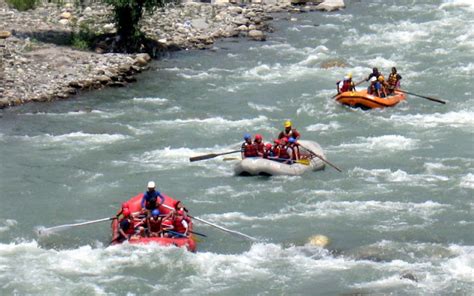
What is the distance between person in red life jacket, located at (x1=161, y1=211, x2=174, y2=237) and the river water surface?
617 millimetres

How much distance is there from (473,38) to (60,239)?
20656mm

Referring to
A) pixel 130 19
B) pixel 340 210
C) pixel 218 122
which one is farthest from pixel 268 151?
pixel 130 19

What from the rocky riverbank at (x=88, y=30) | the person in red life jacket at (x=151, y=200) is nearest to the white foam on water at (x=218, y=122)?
the rocky riverbank at (x=88, y=30)

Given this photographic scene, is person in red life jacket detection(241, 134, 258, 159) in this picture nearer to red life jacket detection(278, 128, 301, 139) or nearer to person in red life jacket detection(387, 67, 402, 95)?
red life jacket detection(278, 128, 301, 139)

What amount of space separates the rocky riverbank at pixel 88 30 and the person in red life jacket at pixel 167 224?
36.9ft

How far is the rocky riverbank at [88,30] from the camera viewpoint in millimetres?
31844

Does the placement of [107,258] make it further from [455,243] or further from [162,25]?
[162,25]

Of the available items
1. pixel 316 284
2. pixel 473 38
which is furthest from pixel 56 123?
pixel 473 38

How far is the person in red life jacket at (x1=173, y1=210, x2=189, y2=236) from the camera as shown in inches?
803

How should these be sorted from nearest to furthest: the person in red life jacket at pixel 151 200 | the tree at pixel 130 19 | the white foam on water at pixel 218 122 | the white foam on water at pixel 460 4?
the person in red life jacket at pixel 151 200 < the white foam on water at pixel 218 122 < the tree at pixel 130 19 < the white foam on water at pixel 460 4

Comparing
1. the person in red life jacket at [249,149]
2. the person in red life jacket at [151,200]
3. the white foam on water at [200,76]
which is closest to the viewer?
the person in red life jacket at [151,200]

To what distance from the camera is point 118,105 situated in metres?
31.0

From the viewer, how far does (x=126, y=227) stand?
66.3ft

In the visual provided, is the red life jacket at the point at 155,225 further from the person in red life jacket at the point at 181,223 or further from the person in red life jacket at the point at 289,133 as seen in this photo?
the person in red life jacket at the point at 289,133
